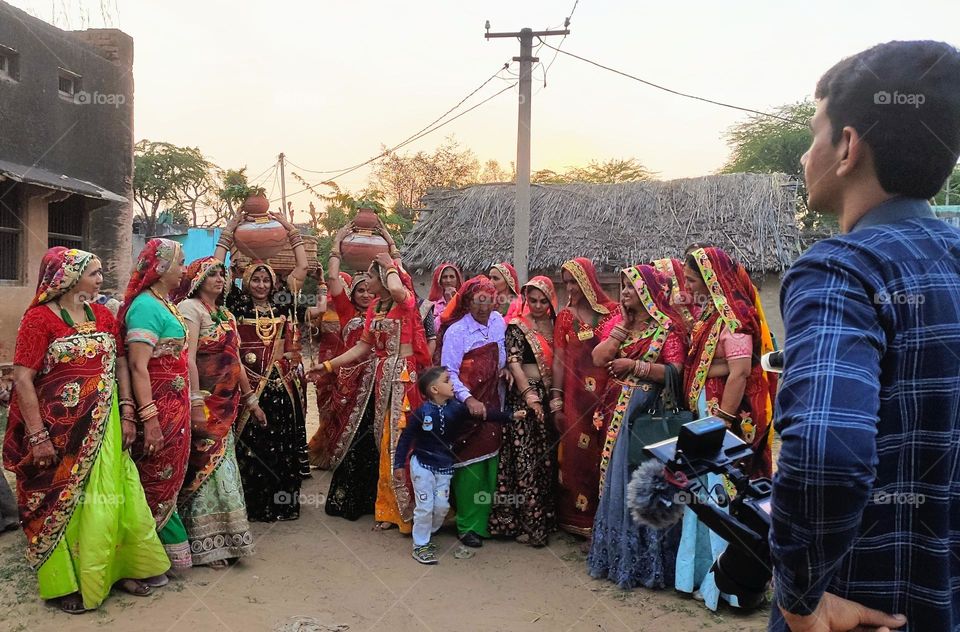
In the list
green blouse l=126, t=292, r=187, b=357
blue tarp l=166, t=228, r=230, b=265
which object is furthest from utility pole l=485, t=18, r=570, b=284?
blue tarp l=166, t=228, r=230, b=265

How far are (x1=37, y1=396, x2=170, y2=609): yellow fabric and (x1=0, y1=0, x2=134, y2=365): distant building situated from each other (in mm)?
6940

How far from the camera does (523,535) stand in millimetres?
5012

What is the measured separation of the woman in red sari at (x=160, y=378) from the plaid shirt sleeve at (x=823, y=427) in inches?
149

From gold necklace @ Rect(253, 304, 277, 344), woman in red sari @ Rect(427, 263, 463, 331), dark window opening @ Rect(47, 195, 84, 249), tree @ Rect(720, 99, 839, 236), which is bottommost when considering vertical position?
gold necklace @ Rect(253, 304, 277, 344)

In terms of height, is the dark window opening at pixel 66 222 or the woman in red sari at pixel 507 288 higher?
the dark window opening at pixel 66 222

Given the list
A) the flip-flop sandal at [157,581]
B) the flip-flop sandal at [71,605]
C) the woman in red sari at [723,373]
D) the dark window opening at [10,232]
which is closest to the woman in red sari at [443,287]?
the woman in red sari at [723,373]

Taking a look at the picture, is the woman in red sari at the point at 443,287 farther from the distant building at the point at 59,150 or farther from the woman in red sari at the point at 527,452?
the distant building at the point at 59,150

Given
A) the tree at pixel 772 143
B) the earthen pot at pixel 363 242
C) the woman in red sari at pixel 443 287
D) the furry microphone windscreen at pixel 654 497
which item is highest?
the tree at pixel 772 143

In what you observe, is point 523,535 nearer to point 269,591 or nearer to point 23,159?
point 269,591

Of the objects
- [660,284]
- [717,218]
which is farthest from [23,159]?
[717,218]

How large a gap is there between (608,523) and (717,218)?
375 inches

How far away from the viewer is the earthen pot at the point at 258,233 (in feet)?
16.8

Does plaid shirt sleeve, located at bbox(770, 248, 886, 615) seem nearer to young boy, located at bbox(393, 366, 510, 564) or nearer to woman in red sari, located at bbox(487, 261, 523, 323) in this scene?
young boy, located at bbox(393, 366, 510, 564)

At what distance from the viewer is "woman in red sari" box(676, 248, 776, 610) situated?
3904mm
